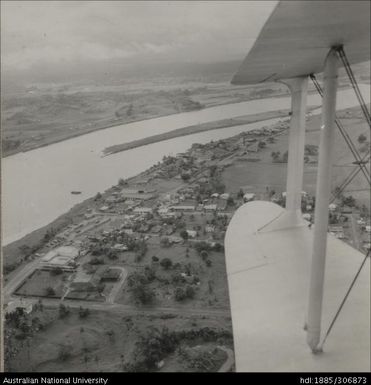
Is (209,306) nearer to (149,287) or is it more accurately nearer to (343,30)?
(149,287)

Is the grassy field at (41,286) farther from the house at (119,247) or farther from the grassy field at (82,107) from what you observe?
the grassy field at (82,107)

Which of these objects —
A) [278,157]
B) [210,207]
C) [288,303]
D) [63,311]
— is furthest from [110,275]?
[288,303]

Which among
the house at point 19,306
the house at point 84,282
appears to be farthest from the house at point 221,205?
the house at point 19,306

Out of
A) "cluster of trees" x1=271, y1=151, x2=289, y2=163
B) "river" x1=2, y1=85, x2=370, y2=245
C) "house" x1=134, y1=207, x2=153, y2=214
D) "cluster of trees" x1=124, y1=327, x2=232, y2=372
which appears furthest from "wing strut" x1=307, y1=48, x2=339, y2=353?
"cluster of trees" x1=271, y1=151, x2=289, y2=163

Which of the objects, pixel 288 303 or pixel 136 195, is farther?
pixel 136 195

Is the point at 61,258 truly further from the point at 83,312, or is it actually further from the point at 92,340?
the point at 92,340

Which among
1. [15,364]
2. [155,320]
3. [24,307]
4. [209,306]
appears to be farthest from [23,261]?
[209,306]

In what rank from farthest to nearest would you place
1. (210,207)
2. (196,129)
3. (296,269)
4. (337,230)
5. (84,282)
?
(196,129), (210,207), (84,282), (337,230), (296,269)
